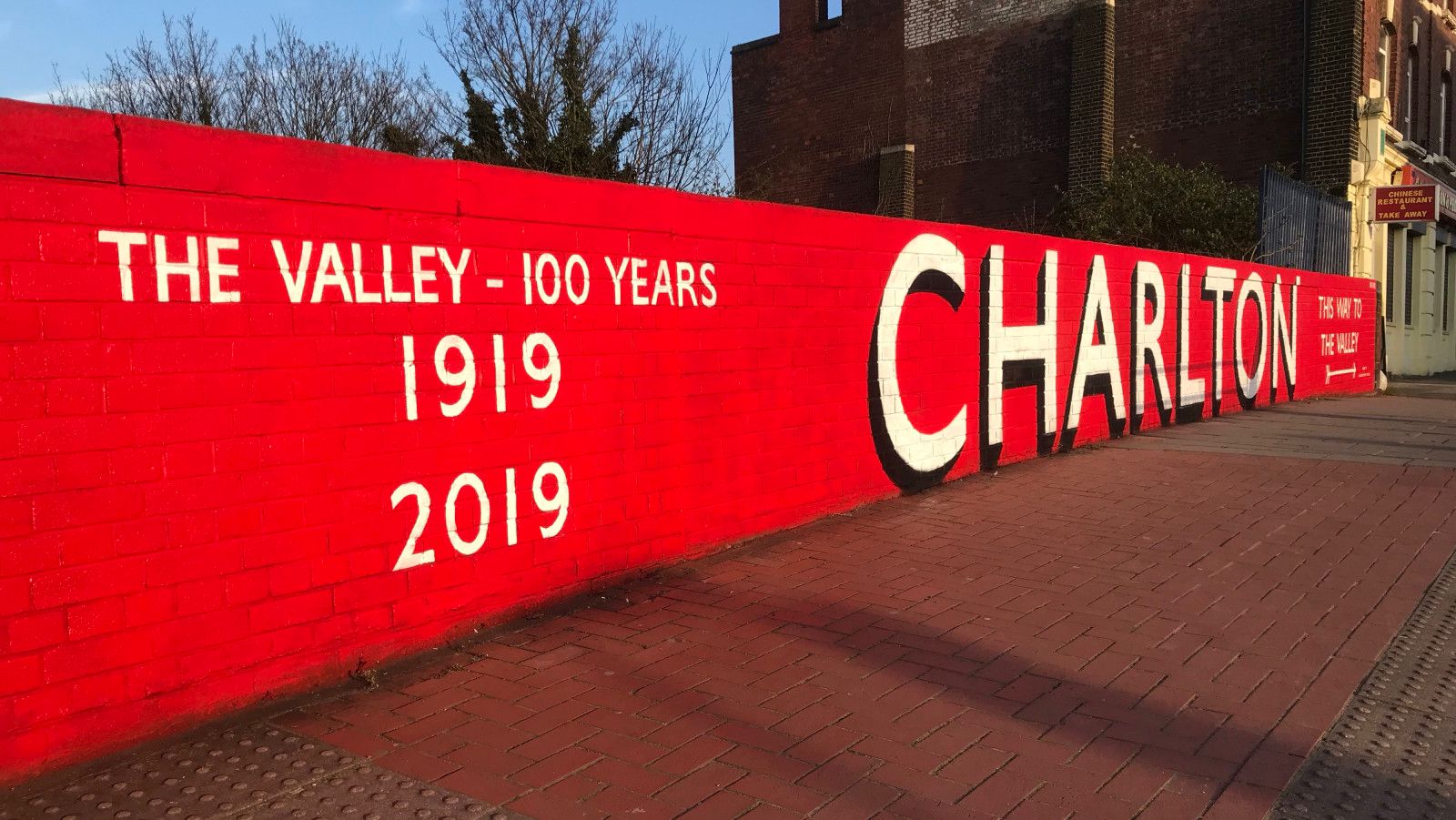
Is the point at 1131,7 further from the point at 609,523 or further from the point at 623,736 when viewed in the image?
the point at 623,736

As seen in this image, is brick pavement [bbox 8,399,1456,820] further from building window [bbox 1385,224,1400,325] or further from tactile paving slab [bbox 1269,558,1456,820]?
building window [bbox 1385,224,1400,325]

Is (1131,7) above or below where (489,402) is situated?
above

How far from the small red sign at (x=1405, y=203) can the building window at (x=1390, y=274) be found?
2.52m

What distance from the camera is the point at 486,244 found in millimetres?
4703

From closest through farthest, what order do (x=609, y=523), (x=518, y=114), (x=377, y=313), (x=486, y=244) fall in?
(x=377, y=313) < (x=486, y=244) < (x=609, y=523) < (x=518, y=114)

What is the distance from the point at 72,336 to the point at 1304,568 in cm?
576

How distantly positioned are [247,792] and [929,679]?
7.75 feet

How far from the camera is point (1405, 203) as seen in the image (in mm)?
20469

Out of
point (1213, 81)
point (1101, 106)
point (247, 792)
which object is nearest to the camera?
point (247, 792)

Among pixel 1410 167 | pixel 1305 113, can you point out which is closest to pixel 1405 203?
pixel 1305 113

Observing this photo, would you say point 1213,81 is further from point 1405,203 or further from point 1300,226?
point 1300,226

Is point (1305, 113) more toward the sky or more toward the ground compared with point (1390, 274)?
more toward the sky

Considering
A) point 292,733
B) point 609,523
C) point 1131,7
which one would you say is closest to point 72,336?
point 292,733

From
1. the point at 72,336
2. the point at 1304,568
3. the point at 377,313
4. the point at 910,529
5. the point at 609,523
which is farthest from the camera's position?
the point at 910,529
